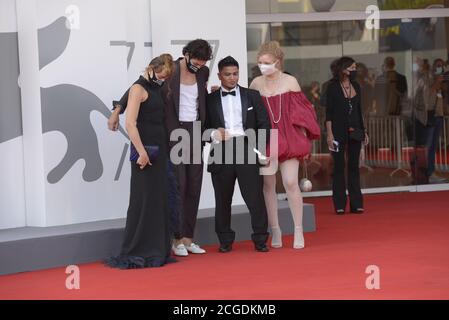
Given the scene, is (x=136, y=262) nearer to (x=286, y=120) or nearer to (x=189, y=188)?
(x=189, y=188)

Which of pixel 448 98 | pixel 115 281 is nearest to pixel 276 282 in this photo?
pixel 115 281

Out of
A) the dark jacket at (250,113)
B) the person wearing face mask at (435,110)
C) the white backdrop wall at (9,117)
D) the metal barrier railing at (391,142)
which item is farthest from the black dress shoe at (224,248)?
the person wearing face mask at (435,110)

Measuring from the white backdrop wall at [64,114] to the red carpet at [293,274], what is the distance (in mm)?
1012

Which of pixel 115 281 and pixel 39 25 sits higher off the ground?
pixel 39 25

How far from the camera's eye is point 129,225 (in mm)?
8281

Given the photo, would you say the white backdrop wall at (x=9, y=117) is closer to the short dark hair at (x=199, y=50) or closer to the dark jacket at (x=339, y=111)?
the short dark hair at (x=199, y=50)

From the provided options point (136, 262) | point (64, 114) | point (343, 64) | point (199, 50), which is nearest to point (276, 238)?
point (136, 262)

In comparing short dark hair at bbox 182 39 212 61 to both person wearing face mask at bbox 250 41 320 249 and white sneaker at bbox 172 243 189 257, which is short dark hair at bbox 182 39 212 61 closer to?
person wearing face mask at bbox 250 41 320 249

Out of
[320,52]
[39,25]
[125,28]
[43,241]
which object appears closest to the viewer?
[43,241]

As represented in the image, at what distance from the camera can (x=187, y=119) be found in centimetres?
873

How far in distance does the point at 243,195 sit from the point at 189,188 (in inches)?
17.9

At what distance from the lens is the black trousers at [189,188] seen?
8734 millimetres

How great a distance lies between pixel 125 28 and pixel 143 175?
6.03ft

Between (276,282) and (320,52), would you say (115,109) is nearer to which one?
(276,282)
